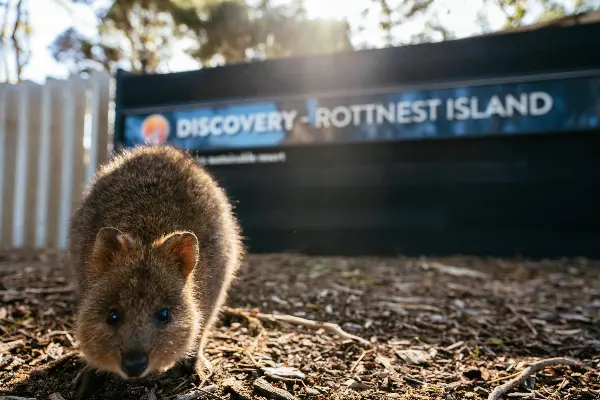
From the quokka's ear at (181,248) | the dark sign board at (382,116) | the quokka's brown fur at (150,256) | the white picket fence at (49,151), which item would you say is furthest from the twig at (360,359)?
the white picket fence at (49,151)

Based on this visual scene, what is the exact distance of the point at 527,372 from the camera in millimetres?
3281

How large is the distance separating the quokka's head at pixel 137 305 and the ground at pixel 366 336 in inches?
13.5

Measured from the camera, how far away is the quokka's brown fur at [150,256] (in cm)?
A: 271

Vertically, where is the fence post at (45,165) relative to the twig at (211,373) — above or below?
above

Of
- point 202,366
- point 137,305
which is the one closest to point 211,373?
point 202,366

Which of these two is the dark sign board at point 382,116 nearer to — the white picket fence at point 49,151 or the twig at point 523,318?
the white picket fence at point 49,151

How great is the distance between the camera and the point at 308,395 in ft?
9.69

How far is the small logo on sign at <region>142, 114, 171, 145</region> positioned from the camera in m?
9.67

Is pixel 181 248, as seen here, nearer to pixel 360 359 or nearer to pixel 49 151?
pixel 360 359

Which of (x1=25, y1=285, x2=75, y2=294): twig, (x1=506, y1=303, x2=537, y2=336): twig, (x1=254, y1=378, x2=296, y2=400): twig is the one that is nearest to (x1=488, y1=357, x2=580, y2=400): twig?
(x1=506, y1=303, x2=537, y2=336): twig

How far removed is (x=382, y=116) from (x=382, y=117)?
2cm

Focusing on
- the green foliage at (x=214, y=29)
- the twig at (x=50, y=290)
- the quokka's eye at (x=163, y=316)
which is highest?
the green foliage at (x=214, y=29)

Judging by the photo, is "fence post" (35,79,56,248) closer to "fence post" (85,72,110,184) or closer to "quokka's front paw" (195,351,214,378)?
"fence post" (85,72,110,184)

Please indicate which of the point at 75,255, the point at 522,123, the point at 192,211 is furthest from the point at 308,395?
the point at 522,123
